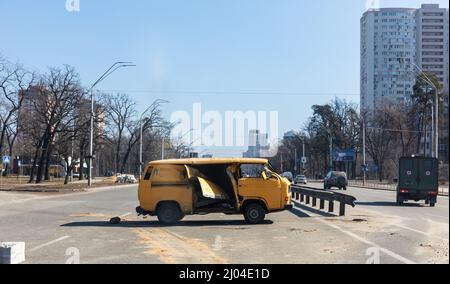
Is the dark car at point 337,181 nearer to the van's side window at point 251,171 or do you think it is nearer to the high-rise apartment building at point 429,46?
the high-rise apartment building at point 429,46

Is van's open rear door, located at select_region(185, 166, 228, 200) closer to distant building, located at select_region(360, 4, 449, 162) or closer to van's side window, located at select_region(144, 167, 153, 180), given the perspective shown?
van's side window, located at select_region(144, 167, 153, 180)

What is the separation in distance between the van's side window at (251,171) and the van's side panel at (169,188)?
1.83 meters

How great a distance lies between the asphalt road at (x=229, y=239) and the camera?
11070 millimetres

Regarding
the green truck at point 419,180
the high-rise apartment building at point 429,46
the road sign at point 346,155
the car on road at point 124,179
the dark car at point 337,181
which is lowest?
the car on road at point 124,179

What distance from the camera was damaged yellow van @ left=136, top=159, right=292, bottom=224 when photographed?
18.2 meters

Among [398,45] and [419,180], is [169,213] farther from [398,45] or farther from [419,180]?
[398,45]

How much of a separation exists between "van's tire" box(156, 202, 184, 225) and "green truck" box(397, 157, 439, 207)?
17.2m

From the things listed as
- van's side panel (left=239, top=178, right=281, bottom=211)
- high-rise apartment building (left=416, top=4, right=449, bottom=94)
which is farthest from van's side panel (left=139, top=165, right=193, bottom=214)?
high-rise apartment building (left=416, top=4, right=449, bottom=94)

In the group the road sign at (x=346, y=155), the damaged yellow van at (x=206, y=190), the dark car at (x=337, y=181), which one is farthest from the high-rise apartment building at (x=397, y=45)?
the road sign at (x=346, y=155)

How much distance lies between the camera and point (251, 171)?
18.6 meters

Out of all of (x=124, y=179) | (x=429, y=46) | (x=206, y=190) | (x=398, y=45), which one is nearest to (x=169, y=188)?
(x=206, y=190)

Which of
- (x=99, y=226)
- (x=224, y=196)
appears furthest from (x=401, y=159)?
(x=99, y=226)

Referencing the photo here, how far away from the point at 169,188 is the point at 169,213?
80cm
